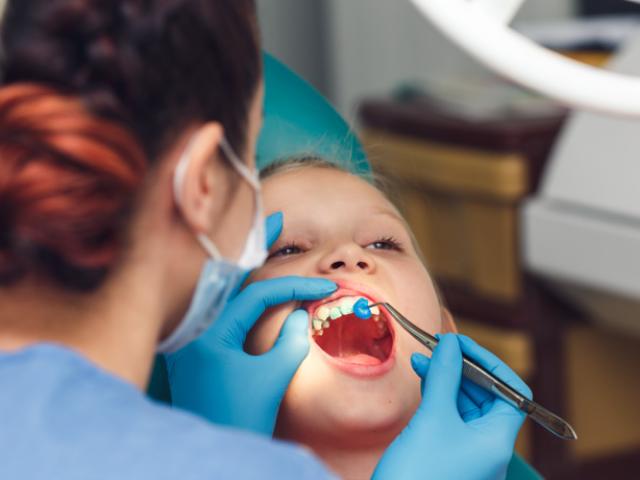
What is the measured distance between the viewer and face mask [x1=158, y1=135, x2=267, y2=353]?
1.09 metres

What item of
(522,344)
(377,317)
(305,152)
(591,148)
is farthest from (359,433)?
(522,344)

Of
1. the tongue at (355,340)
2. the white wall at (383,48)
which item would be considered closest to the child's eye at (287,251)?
the tongue at (355,340)

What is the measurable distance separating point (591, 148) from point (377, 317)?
100cm

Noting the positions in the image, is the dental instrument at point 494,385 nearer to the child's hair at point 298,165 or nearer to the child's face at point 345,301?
the child's face at point 345,301

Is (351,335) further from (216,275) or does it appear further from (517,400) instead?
(216,275)

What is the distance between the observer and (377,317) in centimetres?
148

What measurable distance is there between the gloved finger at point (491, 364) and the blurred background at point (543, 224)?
975mm

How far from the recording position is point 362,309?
137 cm

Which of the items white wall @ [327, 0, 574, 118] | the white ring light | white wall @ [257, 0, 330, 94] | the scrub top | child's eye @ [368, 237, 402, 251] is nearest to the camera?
the scrub top

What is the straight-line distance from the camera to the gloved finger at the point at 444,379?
126 cm

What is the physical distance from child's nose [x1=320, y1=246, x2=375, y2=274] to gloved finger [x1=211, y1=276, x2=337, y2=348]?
7 centimetres

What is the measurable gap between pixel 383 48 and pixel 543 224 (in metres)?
1.10

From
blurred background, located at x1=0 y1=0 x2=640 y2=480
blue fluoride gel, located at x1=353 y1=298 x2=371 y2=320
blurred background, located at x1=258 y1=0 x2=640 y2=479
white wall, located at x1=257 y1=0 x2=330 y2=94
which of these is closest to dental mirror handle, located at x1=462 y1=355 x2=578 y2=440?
blue fluoride gel, located at x1=353 y1=298 x2=371 y2=320

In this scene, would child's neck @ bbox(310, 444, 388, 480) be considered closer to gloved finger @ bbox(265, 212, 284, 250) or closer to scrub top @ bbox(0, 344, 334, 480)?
gloved finger @ bbox(265, 212, 284, 250)
